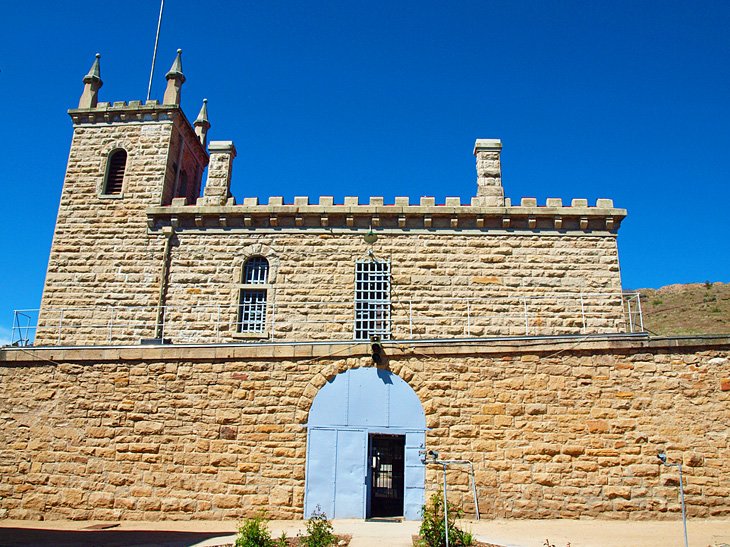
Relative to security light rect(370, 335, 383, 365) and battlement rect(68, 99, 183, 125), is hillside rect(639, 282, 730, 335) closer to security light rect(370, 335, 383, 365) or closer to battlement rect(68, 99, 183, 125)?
security light rect(370, 335, 383, 365)

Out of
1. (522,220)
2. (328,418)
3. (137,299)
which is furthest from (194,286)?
(522,220)

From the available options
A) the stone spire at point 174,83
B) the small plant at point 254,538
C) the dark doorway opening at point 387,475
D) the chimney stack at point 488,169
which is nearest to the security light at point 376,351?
the dark doorway opening at point 387,475

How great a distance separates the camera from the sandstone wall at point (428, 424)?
11.5m

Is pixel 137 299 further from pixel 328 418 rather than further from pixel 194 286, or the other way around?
pixel 328 418

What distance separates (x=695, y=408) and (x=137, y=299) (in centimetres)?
1439

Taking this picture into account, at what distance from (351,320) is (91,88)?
12.1m

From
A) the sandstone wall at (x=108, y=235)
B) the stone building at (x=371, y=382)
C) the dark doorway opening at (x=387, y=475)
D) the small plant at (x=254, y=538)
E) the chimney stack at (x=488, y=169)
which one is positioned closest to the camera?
the small plant at (x=254, y=538)

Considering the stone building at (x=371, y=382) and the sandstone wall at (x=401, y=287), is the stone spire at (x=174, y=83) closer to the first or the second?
the sandstone wall at (x=401, y=287)

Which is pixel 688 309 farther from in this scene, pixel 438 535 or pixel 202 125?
pixel 438 535

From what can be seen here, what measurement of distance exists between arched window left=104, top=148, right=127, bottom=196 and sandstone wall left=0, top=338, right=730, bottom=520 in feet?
22.2

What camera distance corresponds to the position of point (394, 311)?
1551 cm

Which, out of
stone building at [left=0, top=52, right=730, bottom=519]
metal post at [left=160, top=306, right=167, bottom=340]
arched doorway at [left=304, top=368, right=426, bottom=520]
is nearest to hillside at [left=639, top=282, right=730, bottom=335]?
stone building at [left=0, top=52, right=730, bottom=519]

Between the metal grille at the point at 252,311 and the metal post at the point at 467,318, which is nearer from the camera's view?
the metal post at the point at 467,318

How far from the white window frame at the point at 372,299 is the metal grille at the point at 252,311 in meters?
2.65
